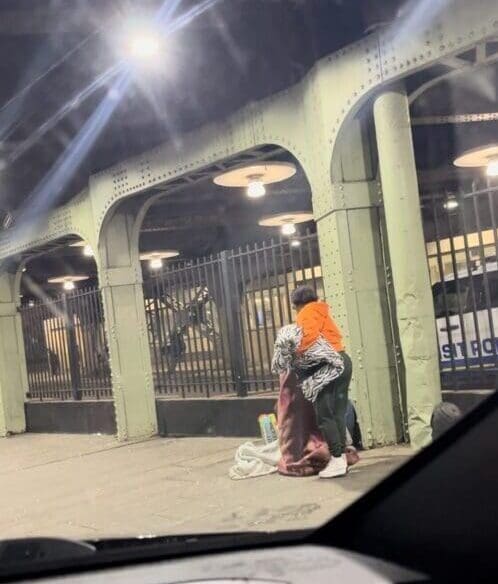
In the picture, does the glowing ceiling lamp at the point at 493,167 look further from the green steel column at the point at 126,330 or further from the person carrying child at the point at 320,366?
the green steel column at the point at 126,330

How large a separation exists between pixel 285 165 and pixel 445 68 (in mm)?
3177

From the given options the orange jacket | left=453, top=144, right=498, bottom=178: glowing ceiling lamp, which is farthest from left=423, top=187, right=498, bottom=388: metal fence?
left=453, top=144, right=498, bottom=178: glowing ceiling lamp

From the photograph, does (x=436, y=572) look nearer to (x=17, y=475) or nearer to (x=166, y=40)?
(x=166, y=40)

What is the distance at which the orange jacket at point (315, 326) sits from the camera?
6.32m

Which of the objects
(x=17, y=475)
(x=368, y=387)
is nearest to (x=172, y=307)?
(x=17, y=475)

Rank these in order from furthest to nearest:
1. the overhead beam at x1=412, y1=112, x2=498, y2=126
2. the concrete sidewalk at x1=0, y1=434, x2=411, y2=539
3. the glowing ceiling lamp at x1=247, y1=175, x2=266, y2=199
A: the glowing ceiling lamp at x1=247, y1=175, x2=266, y2=199 < the overhead beam at x1=412, y1=112, x2=498, y2=126 < the concrete sidewalk at x1=0, y1=434, x2=411, y2=539

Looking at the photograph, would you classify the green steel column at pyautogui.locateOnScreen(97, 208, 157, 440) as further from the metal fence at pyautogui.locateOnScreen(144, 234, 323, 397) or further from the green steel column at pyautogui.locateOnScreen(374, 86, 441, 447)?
the green steel column at pyautogui.locateOnScreen(374, 86, 441, 447)

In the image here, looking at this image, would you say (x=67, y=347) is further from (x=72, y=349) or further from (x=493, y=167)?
(x=493, y=167)

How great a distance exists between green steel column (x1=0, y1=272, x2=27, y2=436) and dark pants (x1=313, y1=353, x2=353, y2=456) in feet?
31.4

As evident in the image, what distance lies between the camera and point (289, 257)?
28.9 ft

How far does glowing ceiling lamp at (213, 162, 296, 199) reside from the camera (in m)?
9.36

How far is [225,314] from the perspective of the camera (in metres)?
9.77

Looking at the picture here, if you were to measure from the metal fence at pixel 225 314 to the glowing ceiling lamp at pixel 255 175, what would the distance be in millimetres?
1028

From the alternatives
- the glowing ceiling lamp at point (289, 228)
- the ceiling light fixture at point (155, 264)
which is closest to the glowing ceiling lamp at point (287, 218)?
the glowing ceiling lamp at point (289, 228)
